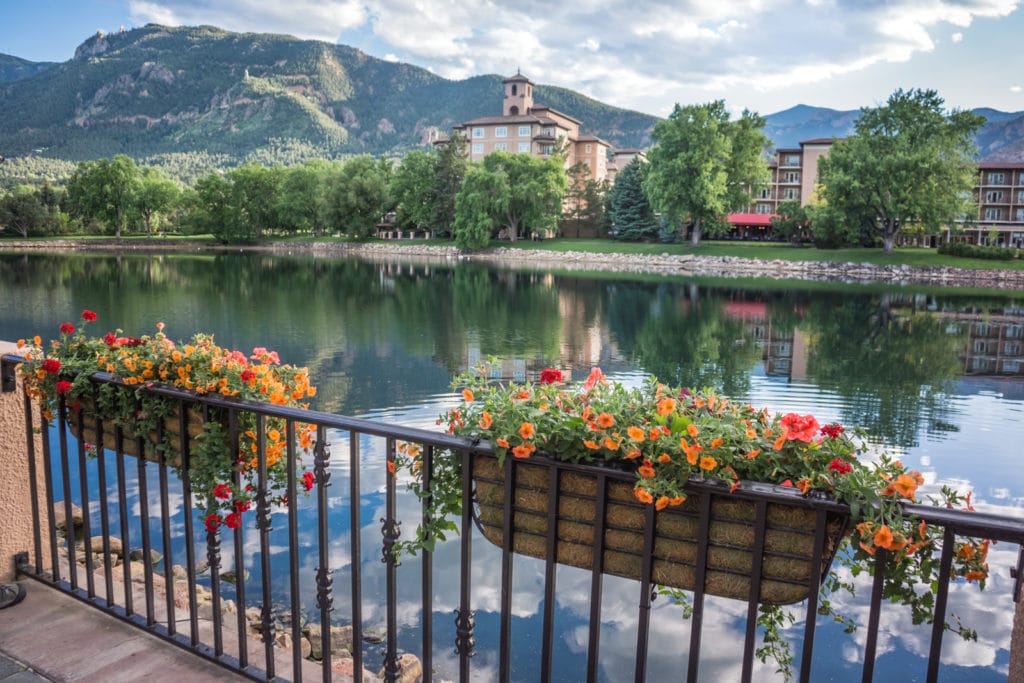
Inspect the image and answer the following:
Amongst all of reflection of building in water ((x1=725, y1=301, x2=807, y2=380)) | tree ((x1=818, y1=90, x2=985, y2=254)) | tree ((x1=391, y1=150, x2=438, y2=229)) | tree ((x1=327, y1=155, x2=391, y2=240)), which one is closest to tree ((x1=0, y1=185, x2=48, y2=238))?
tree ((x1=327, y1=155, x2=391, y2=240))

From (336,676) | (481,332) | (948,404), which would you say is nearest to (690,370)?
(948,404)

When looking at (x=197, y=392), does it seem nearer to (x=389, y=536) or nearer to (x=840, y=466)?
(x=389, y=536)

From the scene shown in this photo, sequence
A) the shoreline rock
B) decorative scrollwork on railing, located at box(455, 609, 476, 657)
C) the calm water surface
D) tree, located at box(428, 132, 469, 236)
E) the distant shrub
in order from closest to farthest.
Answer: decorative scrollwork on railing, located at box(455, 609, 476, 657) < the calm water surface < the shoreline rock < the distant shrub < tree, located at box(428, 132, 469, 236)

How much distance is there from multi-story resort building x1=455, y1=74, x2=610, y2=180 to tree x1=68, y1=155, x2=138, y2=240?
137ft

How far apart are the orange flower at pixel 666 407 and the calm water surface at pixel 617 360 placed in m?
4.28

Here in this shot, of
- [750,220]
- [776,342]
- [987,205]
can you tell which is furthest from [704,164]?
[776,342]

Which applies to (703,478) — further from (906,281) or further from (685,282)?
(906,281)

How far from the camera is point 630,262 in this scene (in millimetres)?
65438

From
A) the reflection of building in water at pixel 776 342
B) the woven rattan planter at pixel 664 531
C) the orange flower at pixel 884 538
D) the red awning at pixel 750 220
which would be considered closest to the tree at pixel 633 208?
the red awning at pixel 750 220

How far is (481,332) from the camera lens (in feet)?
78.1

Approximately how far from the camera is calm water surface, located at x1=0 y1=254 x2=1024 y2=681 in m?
6.55

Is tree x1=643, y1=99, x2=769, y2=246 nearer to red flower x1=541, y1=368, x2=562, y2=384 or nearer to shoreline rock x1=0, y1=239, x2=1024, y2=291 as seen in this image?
shoreline rock x1=0, y1=239, x2=1024, y2=291

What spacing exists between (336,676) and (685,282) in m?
43.1

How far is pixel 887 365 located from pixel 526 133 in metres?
85.3
